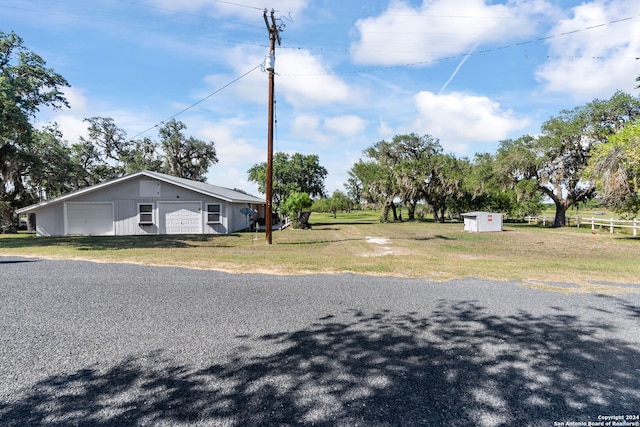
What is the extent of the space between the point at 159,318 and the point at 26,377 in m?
1.46

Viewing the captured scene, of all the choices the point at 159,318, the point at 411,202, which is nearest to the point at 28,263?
the point at 159,318

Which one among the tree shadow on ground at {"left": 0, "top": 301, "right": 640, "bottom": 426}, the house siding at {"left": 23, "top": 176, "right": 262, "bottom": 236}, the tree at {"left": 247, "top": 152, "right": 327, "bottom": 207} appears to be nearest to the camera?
the tree shadow on ground at {"left": 0, "top": 301, "right": 640, "bottom": 426}

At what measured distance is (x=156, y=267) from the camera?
295 inches

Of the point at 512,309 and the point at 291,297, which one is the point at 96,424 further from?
the point at 512,309

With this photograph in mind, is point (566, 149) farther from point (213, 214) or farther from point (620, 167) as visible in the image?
point (213, 214)

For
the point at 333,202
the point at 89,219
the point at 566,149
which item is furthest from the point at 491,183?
the point at 333,202

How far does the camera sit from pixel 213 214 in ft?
64.4

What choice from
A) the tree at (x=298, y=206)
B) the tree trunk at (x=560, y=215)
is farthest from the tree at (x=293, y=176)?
the tree trunk at (x=560, y=215)

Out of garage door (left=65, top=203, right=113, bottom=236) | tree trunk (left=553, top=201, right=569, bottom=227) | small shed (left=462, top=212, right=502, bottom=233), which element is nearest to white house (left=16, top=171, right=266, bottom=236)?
garage door (left=65, top=203, right=113, bottom=236)

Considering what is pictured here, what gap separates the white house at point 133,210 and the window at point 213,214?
0.03 m

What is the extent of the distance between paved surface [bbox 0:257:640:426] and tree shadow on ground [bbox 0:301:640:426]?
13 mm

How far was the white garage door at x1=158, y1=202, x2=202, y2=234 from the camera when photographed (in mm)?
19188

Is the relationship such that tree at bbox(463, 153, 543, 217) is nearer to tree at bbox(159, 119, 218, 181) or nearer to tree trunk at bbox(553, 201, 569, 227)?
tree trunk at bbox(553, 201, 569, 227)

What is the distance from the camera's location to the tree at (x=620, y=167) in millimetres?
13297
